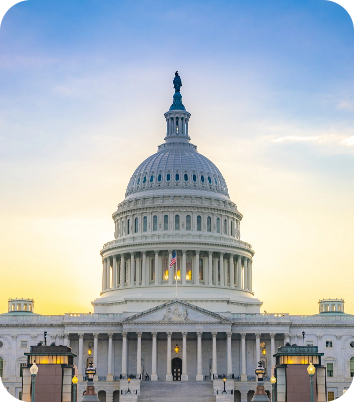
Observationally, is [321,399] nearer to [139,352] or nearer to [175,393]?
[175,393]

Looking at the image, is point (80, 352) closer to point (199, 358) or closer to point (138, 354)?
point (138, 354)

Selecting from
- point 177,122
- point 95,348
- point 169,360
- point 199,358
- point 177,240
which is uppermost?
point 177,122

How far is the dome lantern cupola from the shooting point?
177625 millimetres

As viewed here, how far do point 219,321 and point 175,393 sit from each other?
16.3m

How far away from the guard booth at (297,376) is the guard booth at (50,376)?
1971 centimetres

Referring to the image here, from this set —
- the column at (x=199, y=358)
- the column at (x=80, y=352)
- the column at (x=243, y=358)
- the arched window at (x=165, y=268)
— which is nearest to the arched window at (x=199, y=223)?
the arched window at (x=165, y=268)

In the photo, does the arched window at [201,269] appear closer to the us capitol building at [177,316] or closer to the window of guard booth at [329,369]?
the us capitol building at [177,316]

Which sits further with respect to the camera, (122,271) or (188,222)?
(188,222)

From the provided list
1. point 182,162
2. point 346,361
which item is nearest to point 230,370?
point 346,361

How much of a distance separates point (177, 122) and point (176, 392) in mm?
61644

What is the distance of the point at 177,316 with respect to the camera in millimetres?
145250

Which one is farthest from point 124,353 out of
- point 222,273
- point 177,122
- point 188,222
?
point 177,122

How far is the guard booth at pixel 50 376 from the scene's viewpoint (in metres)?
87.1

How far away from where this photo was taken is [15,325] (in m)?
150
